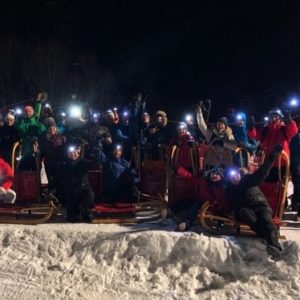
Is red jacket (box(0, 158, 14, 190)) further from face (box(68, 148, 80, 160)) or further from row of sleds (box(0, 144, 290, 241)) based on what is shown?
face (box(68, 148, 80, 160))

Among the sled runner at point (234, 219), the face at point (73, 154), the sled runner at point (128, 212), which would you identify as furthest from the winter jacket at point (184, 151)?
the face at point (73, 154)

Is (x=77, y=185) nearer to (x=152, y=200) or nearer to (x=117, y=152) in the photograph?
(x=117, y=152)

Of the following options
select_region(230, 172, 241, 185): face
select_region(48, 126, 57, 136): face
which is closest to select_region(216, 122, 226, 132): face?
select_region(230, 172, 241, 185): face

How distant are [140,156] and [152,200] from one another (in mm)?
844

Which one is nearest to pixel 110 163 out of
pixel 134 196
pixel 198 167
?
pixel 134 196

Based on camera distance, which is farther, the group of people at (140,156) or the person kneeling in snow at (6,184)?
the person kneeling in snow at (6,184)

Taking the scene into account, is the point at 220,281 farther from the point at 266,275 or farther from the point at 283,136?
the point at 283,136

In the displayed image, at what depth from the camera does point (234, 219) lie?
599 cm

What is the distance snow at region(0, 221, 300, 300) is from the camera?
208 inches

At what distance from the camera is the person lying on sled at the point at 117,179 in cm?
709

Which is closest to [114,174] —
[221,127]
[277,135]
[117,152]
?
[117,152]

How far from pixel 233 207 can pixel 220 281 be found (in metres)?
1.01

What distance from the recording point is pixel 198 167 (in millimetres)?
6844

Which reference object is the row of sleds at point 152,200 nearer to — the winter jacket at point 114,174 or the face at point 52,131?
the winter jacket at point 114,174
